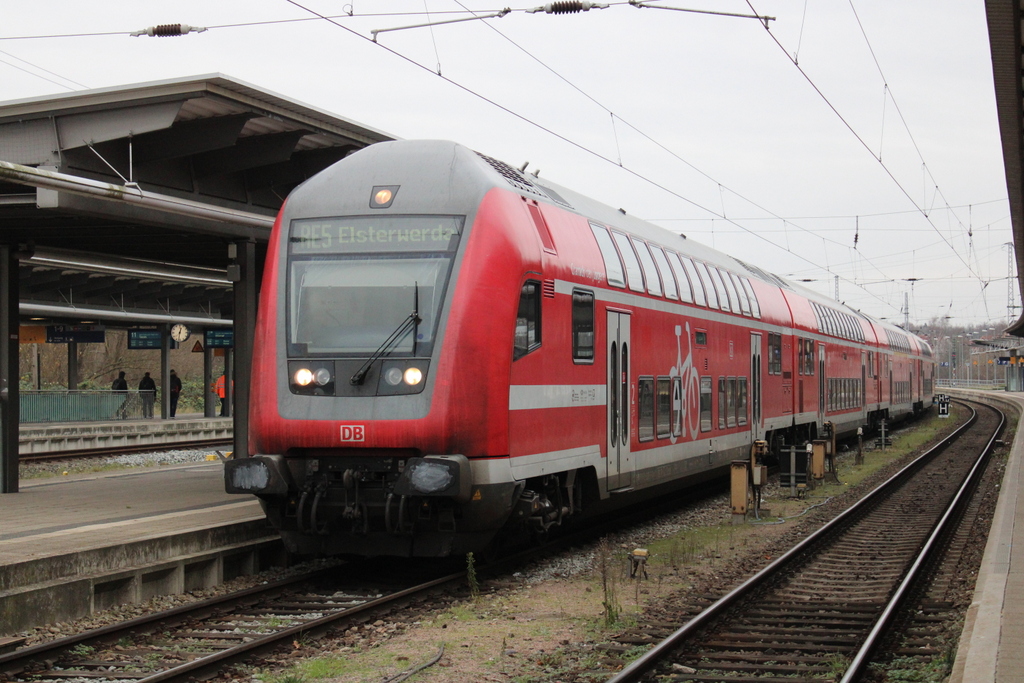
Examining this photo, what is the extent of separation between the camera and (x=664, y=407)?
1424 cm

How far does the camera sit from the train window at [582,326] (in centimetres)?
1132

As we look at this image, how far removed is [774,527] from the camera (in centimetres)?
1485

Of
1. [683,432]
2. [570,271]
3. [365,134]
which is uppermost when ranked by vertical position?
[365,134]

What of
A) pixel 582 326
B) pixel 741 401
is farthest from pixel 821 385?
pixel 582 326

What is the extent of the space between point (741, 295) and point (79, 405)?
70.4 feet

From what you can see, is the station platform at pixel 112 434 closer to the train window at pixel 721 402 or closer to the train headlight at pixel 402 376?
the train window at pixel 721 402

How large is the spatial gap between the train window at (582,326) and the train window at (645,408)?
171cm

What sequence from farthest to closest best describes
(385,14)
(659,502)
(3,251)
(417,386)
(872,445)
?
(872,445) → (659,502) → (3,251) → (385,14) → (417,386)

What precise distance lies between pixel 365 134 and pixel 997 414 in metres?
50.2

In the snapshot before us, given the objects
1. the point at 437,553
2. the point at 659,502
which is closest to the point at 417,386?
the point at 437,553

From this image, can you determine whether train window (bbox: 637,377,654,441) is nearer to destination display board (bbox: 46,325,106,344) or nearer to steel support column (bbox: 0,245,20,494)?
steel support column (bbox: 0,245,20,494)

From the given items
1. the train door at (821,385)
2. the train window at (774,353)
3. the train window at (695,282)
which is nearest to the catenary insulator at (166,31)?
the train window at (695,282)

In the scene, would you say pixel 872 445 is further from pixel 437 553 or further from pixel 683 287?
pixel 437 553

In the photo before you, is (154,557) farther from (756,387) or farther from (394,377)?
(756,387)
